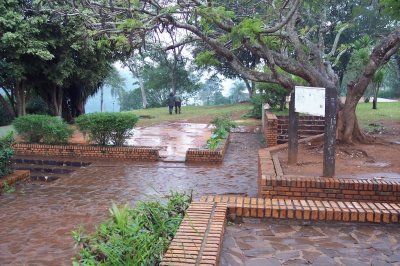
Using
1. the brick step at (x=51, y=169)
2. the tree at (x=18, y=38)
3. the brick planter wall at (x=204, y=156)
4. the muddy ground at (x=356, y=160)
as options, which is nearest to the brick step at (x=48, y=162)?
the brick step at (x=51, y=169)

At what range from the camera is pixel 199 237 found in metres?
3.46

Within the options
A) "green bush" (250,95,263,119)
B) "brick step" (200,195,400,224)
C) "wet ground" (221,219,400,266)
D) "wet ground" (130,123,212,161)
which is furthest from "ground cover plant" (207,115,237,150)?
"wet ground" (221,219,400,266)

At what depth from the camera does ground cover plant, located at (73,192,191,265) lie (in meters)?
3.26

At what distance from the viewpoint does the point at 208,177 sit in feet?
30.7

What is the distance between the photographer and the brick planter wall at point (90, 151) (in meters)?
11.4

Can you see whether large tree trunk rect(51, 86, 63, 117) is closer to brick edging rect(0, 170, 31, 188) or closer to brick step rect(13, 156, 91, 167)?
brick step rect(13, 156, 91, 167)

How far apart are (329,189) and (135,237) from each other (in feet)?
11.6

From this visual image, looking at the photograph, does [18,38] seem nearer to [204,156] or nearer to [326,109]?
[204,156]

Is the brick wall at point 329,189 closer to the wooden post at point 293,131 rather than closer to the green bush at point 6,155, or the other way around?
the wooden post at point 293,131

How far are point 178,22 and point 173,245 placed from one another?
5.88 metres

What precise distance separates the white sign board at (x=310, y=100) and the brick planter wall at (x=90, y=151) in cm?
550

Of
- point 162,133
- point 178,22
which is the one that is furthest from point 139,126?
point 178,22

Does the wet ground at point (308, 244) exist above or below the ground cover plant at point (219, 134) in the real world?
below

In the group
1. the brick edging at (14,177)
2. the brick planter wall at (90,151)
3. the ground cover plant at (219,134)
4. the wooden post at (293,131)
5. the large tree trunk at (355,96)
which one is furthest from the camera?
the ground cover plant at (219,134)
